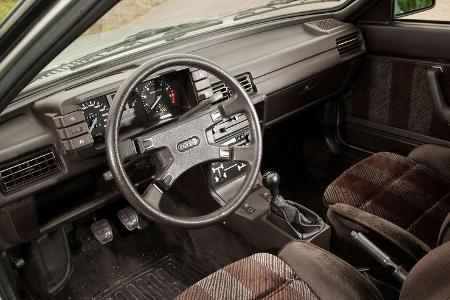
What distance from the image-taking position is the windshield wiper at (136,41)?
2072 millimetres

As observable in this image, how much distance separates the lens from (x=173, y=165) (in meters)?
1.71

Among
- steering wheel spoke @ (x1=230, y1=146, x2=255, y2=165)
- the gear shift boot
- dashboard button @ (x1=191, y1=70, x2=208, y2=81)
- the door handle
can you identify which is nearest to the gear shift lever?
the gear shift boot

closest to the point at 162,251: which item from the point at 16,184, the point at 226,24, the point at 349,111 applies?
the point at 16,184

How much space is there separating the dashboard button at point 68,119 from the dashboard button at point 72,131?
0.04 ft

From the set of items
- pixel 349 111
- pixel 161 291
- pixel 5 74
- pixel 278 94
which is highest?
pixel 5 74

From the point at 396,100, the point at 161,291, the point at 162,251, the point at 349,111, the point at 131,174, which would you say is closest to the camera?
the point at 131,174

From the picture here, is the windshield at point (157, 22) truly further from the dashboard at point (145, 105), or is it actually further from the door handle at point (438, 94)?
the door handle at point (438, 94)

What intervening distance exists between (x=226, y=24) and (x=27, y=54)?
1.77 meters

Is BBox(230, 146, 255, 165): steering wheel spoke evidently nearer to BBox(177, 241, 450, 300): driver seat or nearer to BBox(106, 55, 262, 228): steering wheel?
BBox(106, 55, 262, 228): steering wheel

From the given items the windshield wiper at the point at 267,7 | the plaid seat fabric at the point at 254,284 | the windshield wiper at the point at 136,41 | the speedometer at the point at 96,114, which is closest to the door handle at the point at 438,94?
the windshield wiper at the point at 267,7

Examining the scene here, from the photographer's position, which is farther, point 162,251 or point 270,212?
point 162,251

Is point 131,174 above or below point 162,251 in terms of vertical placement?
above

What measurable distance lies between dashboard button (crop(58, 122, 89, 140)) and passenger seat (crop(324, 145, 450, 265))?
0.98 m

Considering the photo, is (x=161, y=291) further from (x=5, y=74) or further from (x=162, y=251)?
(x=5, y=74)
